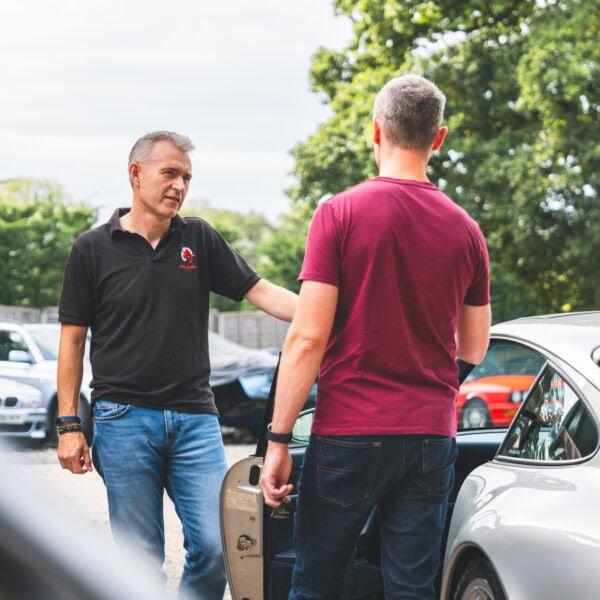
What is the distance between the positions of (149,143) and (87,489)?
5.81ft

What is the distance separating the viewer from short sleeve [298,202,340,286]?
103 inches

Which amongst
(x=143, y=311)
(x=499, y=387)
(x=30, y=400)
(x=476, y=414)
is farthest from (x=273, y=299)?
(x=30, y=400)

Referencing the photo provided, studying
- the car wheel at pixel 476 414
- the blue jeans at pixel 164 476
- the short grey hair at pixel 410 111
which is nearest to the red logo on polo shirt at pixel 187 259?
the blue jeans at pixel 164 476

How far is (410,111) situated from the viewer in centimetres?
266

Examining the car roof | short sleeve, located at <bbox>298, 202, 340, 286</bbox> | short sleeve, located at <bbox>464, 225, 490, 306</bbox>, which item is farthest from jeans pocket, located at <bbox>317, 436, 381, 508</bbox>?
the car roof

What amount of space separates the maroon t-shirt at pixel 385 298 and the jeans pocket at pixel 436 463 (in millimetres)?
35

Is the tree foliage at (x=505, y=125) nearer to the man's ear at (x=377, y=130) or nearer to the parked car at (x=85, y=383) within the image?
the parked car at (x=85, y=383)

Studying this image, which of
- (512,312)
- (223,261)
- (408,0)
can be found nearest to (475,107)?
(408,0)

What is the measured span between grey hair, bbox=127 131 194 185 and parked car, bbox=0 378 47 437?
879 centimetres

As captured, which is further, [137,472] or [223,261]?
[223,261]

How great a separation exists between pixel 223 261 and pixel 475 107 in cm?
1987

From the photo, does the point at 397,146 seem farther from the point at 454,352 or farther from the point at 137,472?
the point at 137,472

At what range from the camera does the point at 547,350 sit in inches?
124

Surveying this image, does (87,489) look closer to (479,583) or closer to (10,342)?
(479,583)
